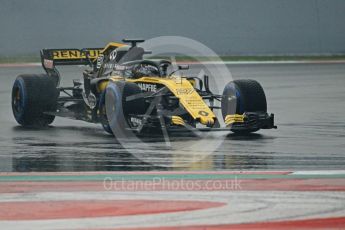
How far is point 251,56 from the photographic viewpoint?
3928 centimetres

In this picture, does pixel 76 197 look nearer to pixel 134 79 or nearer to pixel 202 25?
pixel 134 79

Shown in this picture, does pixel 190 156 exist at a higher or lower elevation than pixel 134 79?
lower

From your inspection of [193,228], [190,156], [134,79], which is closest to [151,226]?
[193,228]

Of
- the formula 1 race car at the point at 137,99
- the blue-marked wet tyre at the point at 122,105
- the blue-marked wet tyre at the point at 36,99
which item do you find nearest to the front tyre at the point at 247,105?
the formula 1 race car at the point at 137,99

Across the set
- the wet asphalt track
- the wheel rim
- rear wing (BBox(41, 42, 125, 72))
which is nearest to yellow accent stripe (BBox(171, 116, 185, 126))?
the wet asphalt track

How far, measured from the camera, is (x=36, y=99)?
55.0ft

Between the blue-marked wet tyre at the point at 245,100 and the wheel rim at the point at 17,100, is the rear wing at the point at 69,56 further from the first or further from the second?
the blue-marked wet tyre at the point at 245,100

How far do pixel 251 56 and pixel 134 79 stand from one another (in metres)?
23.6

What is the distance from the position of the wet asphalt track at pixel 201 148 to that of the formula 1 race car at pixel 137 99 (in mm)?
261

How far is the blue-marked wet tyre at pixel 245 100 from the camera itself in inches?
597

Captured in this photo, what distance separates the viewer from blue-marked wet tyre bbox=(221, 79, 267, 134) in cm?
1516

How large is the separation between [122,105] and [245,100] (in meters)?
1.90

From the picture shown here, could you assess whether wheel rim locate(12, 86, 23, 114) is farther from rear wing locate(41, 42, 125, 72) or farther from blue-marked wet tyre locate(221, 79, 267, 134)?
blue-marked wet tyre locate(221, 79, 267, 134)

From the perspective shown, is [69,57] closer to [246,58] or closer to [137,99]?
[137,99]
